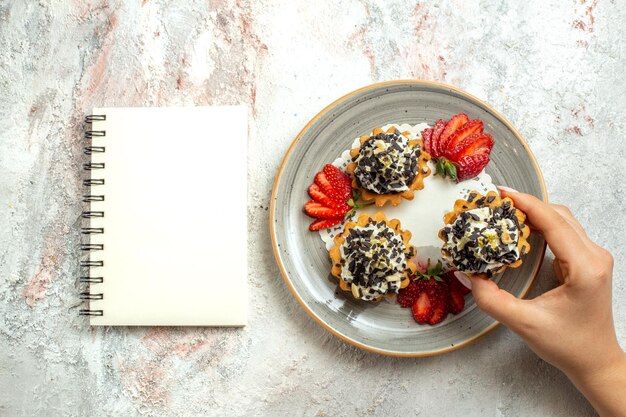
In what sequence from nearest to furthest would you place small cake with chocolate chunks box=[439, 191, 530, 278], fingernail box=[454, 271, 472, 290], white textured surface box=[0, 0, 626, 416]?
small cake with chocolate chunks box=[439, 191, 530, 278] → fingernail box=[454, 271, 472, 290] → white textured surface box=[0, 0, 626, 416]

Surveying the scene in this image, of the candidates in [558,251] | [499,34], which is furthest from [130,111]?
[558,251]

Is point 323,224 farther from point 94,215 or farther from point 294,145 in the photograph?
point 94,215

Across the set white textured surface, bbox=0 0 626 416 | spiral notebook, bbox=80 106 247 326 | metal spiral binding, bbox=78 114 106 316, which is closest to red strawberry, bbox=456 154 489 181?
white textured surface, bbox=0 0 626 416

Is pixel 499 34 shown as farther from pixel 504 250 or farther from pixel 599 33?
pixel 504 250

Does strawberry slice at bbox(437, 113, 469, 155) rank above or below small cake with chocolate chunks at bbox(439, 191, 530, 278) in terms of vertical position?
above

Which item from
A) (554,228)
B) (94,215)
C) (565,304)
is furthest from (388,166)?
(94,215)

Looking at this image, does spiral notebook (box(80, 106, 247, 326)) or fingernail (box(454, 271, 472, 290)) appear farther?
spiral notebook (box(80, 106, 247, 326))

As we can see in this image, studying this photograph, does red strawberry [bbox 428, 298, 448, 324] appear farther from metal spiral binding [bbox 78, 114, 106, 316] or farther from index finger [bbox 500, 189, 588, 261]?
metal spiral binding [bbox 78, 114, 106, 316]

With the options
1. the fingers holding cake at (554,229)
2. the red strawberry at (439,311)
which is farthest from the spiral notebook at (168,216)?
the fingers holding cake at (554,229)
